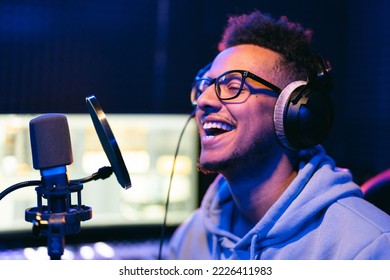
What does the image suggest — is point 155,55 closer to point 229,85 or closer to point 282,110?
point 229,85

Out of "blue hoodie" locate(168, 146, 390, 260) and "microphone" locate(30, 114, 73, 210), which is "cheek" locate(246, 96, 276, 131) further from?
"microphone" locate(30, 114, 73, 210)

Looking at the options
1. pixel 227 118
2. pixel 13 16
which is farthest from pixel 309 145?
pixel 13 16

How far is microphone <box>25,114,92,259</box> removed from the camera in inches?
36.0

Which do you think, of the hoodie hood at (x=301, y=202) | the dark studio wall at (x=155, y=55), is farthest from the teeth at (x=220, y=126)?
the dark studio wall at (x=155, y=55)

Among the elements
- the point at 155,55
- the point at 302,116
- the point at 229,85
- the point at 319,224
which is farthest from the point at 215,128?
the point at 155,55

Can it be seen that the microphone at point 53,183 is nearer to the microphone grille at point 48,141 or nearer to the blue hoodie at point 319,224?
the microphone grille at point 48,141

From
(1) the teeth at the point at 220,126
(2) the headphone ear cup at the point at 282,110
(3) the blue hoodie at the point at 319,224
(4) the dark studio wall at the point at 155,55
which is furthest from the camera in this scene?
(4) the dark studio wall at the point at 155,55

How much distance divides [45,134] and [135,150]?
1224mm

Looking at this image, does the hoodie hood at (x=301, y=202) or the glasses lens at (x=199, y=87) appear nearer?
the hoodie hood at (x=301, y=202)

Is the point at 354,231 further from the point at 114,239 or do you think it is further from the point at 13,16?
the point at 13,16

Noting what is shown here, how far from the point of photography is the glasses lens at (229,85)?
1.33 metres

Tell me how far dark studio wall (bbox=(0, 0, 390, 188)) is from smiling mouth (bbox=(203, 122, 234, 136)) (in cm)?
86

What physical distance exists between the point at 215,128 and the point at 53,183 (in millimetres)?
557

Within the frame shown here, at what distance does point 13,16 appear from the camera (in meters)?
2.02
